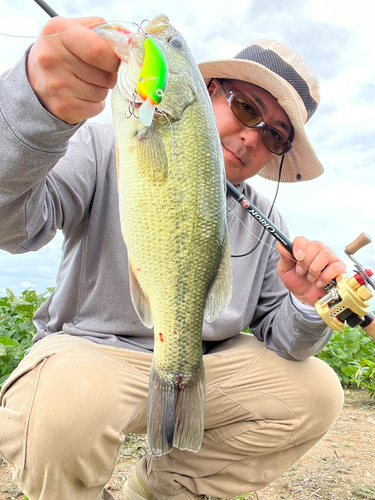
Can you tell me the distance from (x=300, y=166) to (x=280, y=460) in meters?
2.09

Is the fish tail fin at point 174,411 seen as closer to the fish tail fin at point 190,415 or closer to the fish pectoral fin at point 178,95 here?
the fish tail fin at point 190,415

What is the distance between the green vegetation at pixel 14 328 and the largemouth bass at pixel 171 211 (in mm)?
2329

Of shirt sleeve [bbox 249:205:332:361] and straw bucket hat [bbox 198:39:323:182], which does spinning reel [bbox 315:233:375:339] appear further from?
straw bucket hat [bbox 198:39:323:182]

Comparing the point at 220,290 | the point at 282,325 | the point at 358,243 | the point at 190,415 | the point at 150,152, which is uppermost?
the point at 150,152

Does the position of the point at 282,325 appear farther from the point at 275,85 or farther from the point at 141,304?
the point at 275,85

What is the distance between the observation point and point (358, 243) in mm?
2348

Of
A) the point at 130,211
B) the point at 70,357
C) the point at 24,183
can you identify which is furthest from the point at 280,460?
the point at 24,183

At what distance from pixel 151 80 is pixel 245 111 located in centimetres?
161

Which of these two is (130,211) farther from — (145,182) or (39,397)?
(39,397)

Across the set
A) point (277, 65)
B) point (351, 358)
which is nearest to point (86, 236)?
point (277, 65)

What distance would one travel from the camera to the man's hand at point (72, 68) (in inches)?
57.2

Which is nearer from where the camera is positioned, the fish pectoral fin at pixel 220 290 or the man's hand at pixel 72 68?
the man's hand at pixel 72 68

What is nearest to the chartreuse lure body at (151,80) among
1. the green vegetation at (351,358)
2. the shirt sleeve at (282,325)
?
the shirt sleeve at (282,325)

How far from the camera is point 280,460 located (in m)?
2.91
